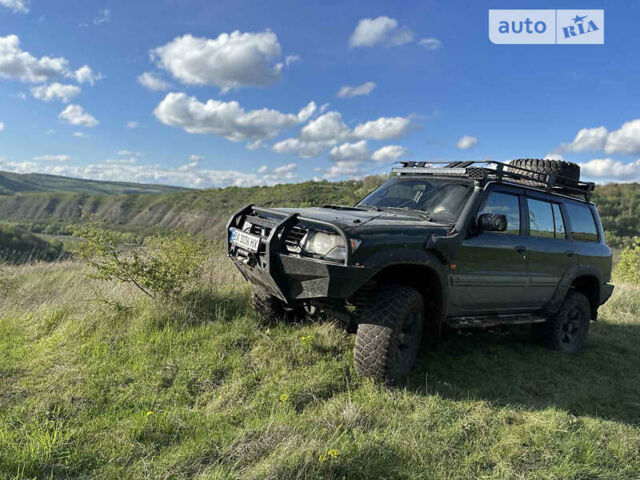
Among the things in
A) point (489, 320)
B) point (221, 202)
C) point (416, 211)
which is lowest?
point (489, 320)

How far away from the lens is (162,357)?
4.12 meters

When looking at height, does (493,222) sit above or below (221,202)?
below

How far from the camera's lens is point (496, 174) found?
15.2 ft

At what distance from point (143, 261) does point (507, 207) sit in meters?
4.51

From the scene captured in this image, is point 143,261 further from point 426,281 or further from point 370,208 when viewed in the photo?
point 426,281

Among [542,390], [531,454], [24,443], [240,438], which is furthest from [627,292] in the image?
[24,443]

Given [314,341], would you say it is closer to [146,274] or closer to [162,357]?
[162,357]

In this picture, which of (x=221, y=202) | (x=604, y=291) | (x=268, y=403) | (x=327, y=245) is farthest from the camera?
(x=221, y=202)

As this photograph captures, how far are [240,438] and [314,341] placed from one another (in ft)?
5.69

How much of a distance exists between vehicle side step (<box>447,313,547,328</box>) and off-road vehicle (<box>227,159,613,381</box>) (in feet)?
0.05

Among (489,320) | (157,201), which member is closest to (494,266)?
(489,320)

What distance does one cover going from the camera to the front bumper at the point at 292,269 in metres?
3.39

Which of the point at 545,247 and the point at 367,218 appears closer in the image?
the point at 367,218

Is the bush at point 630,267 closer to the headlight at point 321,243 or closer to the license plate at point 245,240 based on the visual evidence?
the headlight at point 321,243
